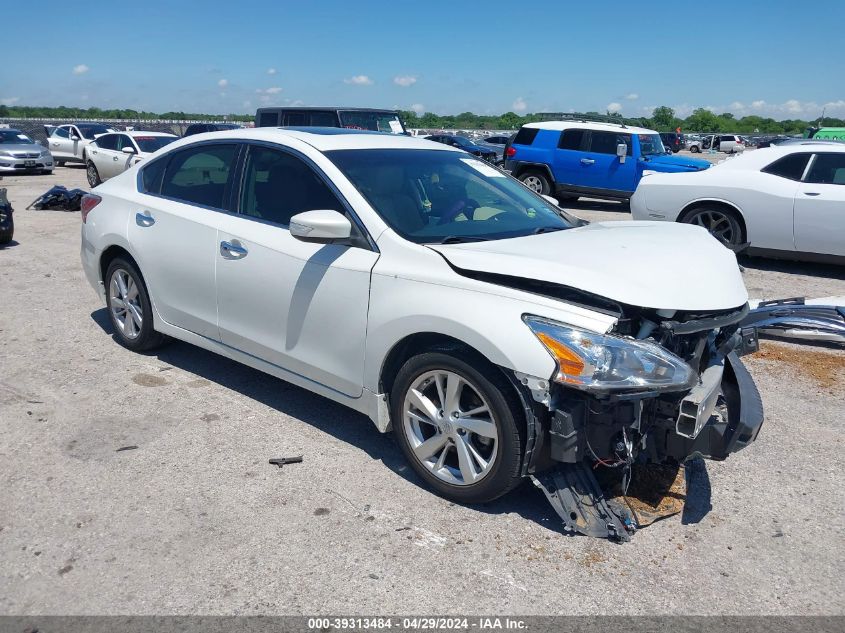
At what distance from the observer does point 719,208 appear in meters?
9.53

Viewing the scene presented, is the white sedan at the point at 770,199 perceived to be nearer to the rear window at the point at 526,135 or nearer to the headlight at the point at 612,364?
the headlight at the point at 612,364

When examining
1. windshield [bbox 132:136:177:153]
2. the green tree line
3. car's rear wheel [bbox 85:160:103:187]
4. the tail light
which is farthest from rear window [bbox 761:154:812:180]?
the green tree line

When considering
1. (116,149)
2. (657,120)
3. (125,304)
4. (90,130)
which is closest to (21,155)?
(90,130)

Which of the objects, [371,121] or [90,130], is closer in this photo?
[371,121]

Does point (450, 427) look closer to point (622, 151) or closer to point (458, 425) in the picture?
point (458, 425)

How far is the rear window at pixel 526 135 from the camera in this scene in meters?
16.4

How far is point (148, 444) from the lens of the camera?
4.20m

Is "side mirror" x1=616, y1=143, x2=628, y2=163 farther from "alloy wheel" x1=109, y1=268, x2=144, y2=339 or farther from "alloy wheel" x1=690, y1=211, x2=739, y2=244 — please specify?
"alloy wheel" x1=109, y1=268, x2=144, y2=339

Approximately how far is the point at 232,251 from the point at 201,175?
839 mm

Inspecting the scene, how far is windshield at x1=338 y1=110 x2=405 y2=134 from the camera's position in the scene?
49.4ft

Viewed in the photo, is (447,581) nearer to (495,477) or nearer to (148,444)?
(495,477)

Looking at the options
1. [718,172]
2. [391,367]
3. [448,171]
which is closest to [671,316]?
[391,367]

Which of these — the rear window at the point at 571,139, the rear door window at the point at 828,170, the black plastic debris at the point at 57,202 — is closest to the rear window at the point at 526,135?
the rear window at the point at 571,139

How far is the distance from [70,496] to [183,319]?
1.58 metres
